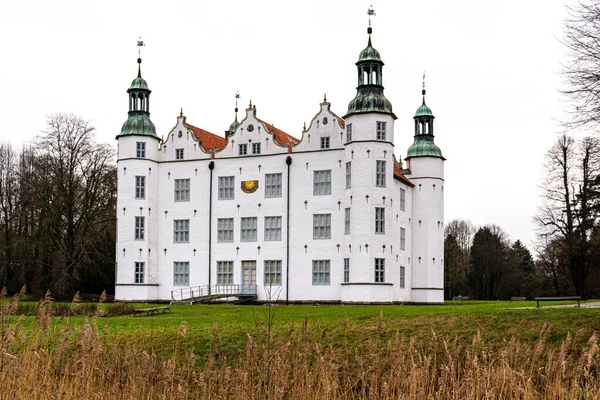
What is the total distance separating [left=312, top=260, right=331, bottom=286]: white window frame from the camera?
39.8 metres

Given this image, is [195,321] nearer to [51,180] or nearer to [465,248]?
[51,180]

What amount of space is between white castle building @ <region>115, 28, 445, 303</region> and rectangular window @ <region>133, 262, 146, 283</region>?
2.3 inches

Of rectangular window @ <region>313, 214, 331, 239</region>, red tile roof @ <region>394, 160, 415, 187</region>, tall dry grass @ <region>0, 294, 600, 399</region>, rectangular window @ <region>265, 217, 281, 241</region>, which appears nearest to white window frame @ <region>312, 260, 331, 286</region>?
rectangular window @ <region>313, 214, 331, 239</region>

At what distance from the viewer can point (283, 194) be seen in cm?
4116

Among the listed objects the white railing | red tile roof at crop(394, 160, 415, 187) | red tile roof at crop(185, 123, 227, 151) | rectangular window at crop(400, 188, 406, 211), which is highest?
red tile roof at crop(185, 123, 227, 151)

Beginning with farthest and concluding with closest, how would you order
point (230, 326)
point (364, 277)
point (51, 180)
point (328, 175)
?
point (51, 180) < point (328, 175) < point (364, 277) < point (230, 326)

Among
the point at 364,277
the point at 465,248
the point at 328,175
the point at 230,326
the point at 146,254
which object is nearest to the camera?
the point at 230,326

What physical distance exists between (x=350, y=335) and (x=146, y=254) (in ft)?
92.9

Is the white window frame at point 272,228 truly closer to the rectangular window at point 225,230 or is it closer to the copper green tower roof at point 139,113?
the rectangular window at point 225,230

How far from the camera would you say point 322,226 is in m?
40.2

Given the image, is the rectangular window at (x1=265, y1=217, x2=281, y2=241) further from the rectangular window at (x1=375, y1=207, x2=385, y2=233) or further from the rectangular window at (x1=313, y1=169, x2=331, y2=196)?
the rectangular window at (x1=375, y1=207, x2=385, y2=233)

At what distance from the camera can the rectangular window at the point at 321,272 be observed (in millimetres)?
39844

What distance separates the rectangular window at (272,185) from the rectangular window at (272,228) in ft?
4.49

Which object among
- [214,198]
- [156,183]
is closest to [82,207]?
[156,183]
